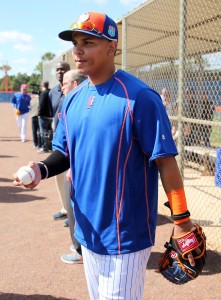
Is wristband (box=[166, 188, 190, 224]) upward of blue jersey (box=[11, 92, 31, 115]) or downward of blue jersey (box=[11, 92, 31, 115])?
downward

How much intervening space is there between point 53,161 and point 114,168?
0.55 metres

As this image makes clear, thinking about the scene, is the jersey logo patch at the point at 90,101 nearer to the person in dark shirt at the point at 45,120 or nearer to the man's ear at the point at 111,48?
the man's ear at the point at 111,48

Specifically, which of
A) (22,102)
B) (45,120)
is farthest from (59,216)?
(22,102)

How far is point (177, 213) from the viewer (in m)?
1.79

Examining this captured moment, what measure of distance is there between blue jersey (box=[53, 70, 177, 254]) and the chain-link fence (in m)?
2.67

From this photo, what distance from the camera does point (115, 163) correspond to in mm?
1829

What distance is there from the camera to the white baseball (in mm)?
2039

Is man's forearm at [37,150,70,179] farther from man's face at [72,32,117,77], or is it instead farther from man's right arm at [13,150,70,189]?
man's face at [72,32,117,77]

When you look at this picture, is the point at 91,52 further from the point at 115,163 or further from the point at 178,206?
the point at 178,206

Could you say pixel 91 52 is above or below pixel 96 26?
below

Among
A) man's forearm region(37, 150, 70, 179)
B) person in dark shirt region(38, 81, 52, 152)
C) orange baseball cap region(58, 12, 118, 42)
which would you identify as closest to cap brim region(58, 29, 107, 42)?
orange baseball cap region(58, 12, 118, 42)

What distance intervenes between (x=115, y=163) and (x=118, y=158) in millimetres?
29

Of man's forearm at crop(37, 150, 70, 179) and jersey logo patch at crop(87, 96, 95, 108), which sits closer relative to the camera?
jersey logo patch at crop(87, 96, 95, 108)

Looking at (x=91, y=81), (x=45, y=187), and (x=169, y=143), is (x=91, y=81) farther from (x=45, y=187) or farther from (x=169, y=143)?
(x=45, y=187)
